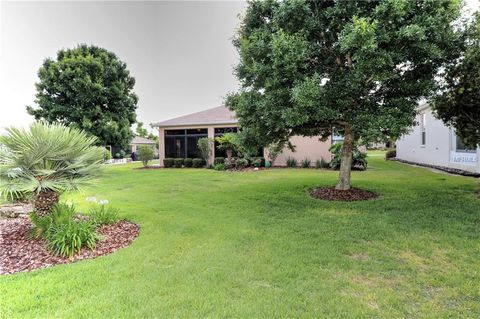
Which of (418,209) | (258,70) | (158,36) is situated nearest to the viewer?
(418,209)

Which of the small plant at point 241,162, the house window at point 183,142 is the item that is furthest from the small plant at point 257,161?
the house window at point 183,142

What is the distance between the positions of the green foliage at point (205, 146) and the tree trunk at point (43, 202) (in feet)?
46.9

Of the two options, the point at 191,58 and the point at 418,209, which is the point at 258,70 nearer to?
the point at 418,209

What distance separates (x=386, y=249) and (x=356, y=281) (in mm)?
1419

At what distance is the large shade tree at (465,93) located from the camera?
7051mm

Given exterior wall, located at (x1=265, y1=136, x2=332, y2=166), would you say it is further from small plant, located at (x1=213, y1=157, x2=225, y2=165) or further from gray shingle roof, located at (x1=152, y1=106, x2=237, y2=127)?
gray shingle roof, located at (x1=152, y1=106, x2=237, y2=127)

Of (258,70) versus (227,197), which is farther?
(227,197)

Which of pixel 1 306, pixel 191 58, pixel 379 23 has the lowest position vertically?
pixel 1 306

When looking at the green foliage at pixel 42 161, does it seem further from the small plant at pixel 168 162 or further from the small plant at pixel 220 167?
the small plant at pixel 168 162

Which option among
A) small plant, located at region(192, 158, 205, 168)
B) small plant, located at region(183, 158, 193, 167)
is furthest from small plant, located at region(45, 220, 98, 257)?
small plant, located at region(183, 158, 193, 167)

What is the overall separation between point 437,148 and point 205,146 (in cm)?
1417

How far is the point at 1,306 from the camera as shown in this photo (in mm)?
3070

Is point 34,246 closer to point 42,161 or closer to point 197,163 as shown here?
point 42,161

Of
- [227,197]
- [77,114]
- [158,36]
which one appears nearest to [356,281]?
[227,197]
